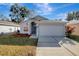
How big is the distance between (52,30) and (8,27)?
3.07 m

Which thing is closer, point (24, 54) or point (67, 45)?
point (24, 54)

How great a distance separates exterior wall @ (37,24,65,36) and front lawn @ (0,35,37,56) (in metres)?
0.77

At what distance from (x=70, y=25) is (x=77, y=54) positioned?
267 cm

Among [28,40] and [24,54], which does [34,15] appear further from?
[24,54]

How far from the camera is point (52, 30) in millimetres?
13203

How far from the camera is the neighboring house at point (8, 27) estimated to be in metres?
13.4

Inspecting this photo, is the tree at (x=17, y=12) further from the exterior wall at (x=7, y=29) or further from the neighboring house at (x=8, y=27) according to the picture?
the exterior wall at (x=7, y=29)

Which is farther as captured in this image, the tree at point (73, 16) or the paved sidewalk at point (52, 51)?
the tree at point (73, 16)

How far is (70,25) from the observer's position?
508 inches

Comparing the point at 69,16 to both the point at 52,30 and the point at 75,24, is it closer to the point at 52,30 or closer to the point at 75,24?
the point at 75,24

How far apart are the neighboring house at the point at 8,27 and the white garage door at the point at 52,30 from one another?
1.60m

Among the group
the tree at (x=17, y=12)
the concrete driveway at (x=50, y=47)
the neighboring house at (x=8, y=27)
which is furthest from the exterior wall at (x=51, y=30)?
the neighboring house at (x=8, y=27)

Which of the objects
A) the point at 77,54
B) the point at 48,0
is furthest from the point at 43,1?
the point at 77,54

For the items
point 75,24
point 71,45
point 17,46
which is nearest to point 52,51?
point 71,45
